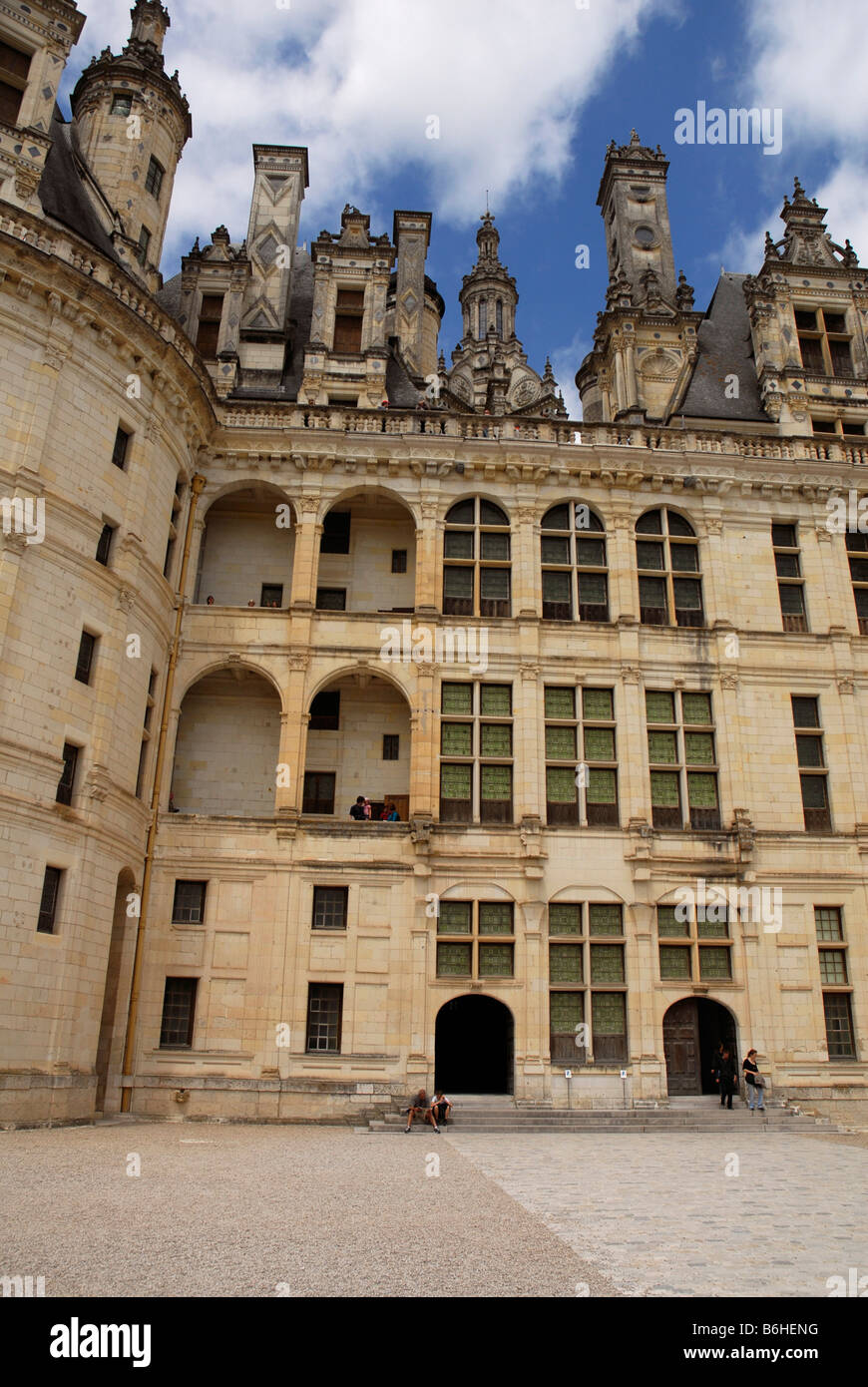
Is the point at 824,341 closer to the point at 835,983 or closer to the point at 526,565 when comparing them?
the point at 526,565

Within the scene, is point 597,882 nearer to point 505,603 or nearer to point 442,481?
point 505,603

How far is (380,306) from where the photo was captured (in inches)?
1223

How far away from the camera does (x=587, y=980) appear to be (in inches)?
981

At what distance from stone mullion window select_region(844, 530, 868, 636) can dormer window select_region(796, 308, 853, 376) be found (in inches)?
235

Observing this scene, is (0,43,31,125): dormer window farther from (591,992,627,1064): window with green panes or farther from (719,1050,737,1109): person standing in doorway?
(719,1050,737,1109): person standing in doorway

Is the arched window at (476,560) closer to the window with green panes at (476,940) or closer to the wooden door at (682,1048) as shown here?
the window with green panes at (476,940)

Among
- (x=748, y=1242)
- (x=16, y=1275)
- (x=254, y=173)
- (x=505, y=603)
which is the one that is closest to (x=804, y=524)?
(x=505, y=603)

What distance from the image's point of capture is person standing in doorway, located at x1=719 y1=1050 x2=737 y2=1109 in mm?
23672

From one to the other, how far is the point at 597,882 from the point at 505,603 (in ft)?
26.7

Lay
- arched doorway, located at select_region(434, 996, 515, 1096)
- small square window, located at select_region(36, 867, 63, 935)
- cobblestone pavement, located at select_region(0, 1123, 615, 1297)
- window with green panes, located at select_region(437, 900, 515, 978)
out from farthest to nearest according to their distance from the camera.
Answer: arched doorway, located at select_region(434, 996, 515, 1096)
window with green panes, located at select_region(437, 900, 515, 978)
small square window, located at select_region(36, 867, 63, 935)
cobblestone pavement, located at select_region(0, 1123, 615, 1297)

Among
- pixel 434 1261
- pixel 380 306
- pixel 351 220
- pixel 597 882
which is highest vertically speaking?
pixel 351 220

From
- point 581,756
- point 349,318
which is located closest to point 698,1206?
point 581,756

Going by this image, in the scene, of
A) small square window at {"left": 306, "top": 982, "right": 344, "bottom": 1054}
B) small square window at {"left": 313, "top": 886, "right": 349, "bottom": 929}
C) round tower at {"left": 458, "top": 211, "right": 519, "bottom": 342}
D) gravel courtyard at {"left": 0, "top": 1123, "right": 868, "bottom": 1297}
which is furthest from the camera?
round tower at {"left": 458, "top": 211, "right": 519, "bottom": 342}

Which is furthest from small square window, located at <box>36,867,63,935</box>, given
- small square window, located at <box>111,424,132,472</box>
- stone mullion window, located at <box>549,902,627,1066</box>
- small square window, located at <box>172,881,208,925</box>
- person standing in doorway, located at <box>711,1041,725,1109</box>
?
person standing in doorway, located at <box>711,1041,725,1109</box>
